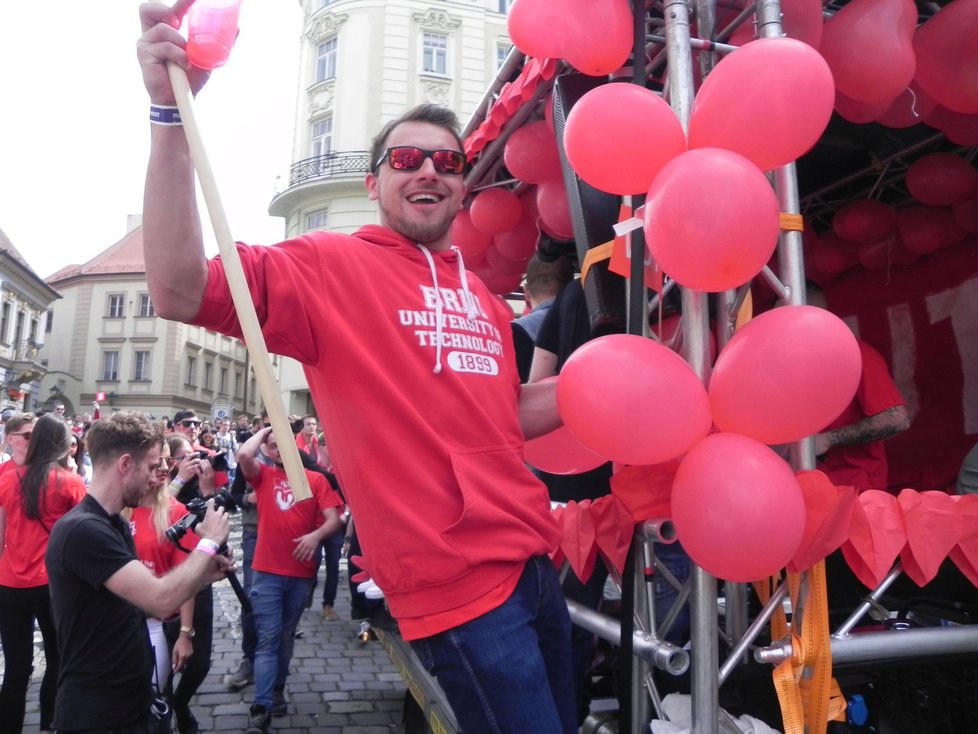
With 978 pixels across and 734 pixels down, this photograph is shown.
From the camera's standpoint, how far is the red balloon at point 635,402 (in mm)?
1756

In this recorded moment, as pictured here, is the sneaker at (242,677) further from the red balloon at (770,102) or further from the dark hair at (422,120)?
the red balloon at (770,102)

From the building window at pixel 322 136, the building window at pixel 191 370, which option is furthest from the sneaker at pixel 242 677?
the building window at pixel 191 370

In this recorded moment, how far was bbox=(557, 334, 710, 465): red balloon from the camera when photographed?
69.1 inches

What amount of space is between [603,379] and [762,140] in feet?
2.45

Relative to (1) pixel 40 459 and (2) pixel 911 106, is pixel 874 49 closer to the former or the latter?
(2) pixel 911 106

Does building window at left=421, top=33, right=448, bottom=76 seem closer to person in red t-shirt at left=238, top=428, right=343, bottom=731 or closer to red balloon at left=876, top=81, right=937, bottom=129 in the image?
person in red t-shirt at left=238, top=428, right=343, bottom=731

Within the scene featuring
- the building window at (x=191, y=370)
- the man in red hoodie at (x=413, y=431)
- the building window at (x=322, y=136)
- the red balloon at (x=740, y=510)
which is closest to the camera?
the man in red hoodie at (x=413, y=431)

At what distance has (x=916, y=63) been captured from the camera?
2.70m

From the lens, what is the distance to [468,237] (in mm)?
4879

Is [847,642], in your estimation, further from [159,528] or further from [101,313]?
[101,313]

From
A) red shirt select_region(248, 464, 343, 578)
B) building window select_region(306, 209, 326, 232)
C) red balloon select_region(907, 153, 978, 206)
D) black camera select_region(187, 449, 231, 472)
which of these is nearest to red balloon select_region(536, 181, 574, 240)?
red balloon select_region(907, 153, 978, 206)

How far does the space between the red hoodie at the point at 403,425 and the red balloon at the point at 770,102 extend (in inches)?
35.6

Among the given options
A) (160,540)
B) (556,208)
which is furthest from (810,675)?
(160,540)

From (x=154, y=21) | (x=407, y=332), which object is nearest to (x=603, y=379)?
(x=407, y=332)
